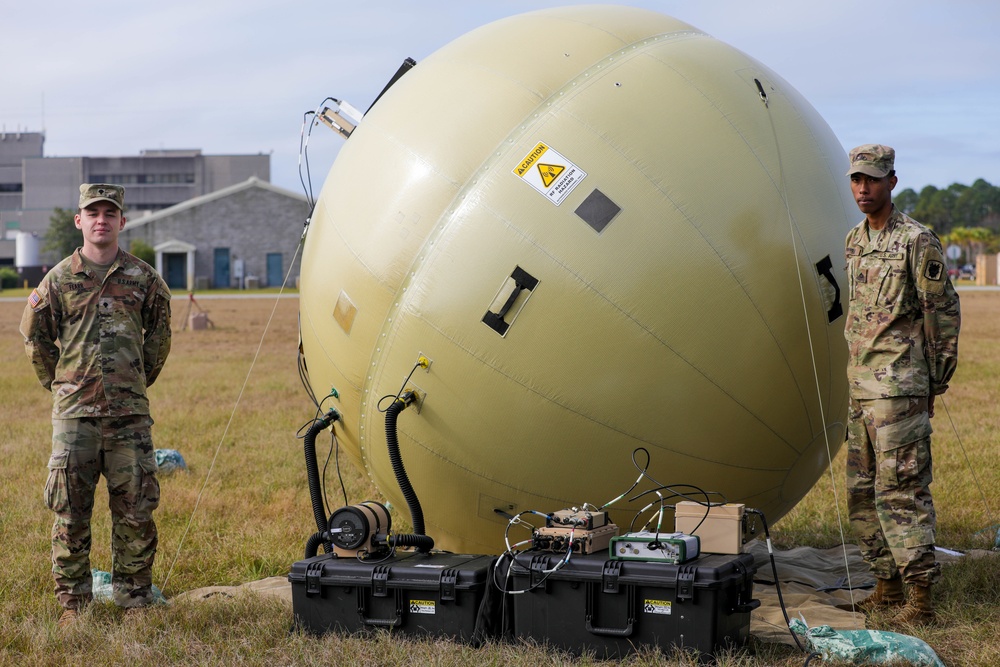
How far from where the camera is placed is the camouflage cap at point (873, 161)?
5.34 m

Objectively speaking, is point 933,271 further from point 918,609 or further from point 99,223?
point 99,223

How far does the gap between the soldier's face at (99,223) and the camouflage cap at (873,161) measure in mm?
3898

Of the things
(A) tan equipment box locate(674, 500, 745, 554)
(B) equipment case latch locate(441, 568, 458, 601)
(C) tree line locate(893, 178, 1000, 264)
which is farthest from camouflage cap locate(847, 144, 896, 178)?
(C) tree line locate(893, 178, 1000, 264)

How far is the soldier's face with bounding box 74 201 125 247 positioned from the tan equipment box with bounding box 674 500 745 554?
3.34 meters

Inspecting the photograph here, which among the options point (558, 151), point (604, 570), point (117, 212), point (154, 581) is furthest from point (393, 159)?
point (154, 581)

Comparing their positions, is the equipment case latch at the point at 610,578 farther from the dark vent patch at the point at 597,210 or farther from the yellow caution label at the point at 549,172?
the yellow caution label at the point at 549,172

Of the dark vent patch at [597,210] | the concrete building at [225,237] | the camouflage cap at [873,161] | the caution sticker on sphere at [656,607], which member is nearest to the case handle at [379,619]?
the caution sticker on sphere at [656,607]

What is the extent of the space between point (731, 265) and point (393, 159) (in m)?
1.87

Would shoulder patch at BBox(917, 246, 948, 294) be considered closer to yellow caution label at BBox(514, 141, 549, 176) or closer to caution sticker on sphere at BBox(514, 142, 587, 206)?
caution sticker on sphere at BBox(514, 142, 587, 206)

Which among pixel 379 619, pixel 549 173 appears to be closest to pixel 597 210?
pixel 549 173

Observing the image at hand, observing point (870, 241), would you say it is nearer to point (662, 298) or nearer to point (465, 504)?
point (662, 298)

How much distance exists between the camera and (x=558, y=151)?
17.4ft

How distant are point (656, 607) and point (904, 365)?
5.82ft

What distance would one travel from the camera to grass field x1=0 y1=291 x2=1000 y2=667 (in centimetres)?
495
